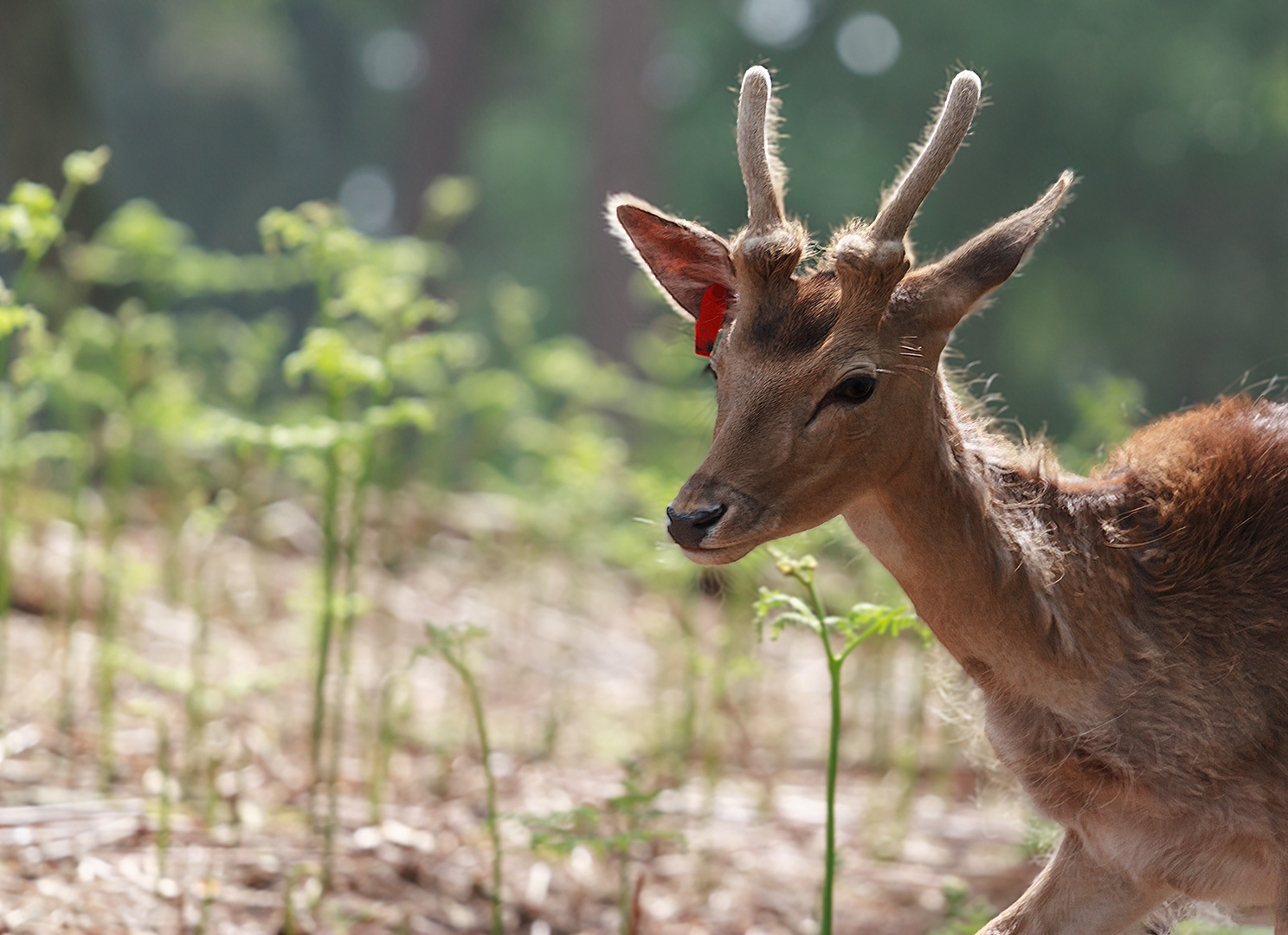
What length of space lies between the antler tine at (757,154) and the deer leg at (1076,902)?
1.36 m

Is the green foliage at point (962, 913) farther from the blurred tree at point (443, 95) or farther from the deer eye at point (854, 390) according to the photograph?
the blurred tree at point (443, 95)

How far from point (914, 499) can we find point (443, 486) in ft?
21.1

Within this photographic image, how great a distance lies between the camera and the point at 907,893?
12.1 feet

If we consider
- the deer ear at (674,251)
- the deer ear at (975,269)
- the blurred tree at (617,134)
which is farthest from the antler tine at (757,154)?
the blurred tree at (617,134)

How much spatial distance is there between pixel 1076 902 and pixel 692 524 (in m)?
1.17

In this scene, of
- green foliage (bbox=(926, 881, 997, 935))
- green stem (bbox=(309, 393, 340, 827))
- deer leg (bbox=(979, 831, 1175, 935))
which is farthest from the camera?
green stem (bbox=(309, 393, 340, 827))

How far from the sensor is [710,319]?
2.28 metres

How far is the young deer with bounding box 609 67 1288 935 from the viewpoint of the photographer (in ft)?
6.46

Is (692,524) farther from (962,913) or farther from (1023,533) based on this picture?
(962,913)

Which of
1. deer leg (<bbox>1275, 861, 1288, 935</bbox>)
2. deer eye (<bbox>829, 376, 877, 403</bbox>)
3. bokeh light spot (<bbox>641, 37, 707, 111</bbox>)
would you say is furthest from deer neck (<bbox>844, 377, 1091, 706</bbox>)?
bokeh light spot (<bbox>641, 37, 707, 111</bbox>)

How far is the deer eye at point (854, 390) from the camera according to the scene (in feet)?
6.52

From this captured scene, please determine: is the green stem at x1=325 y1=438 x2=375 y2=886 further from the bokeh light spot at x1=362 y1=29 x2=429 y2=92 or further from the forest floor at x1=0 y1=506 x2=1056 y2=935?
the bokeh light spot at x1=362 y1=29 x2=429 y2=92

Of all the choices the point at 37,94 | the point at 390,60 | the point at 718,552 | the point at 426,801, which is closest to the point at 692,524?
the point at 718,552

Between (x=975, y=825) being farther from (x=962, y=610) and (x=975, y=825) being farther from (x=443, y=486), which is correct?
(x=443, y=486)
